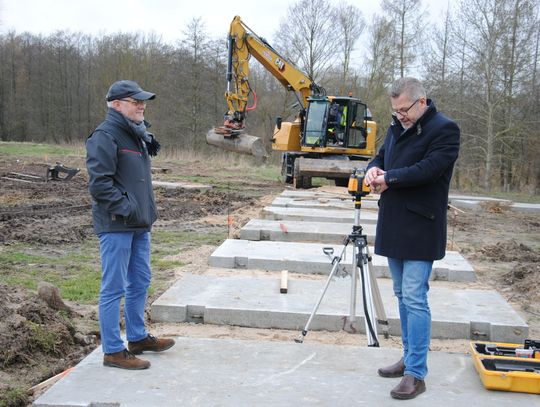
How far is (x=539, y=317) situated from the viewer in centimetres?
616

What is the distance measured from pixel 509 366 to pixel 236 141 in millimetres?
16449

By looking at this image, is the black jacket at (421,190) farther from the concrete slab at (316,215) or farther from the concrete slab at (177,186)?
the concrete slab at (177,186)

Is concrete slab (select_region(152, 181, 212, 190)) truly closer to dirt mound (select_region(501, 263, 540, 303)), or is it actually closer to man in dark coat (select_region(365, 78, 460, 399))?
dirt mound (select_region(501, 263, 540, 303))

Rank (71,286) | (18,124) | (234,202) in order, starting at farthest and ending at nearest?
(18,124)
(234,202)
(71,286)

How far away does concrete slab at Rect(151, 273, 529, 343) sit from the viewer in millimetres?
5324

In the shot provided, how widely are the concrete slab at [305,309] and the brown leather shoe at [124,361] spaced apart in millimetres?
1662

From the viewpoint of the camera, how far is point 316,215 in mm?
11180

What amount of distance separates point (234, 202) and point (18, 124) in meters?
41.2

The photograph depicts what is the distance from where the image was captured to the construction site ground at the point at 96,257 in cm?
455

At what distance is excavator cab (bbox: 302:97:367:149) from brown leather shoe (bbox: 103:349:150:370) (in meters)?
14.8

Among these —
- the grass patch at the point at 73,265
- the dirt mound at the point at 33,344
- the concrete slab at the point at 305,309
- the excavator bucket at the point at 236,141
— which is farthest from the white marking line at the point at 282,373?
the excavator bucket at the point at 236,141

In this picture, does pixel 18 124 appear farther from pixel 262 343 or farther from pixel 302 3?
pixel 262 343

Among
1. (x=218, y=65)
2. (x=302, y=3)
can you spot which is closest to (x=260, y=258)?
(x=302, y=3)

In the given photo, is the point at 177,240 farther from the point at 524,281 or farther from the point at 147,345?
the point at 147,345
